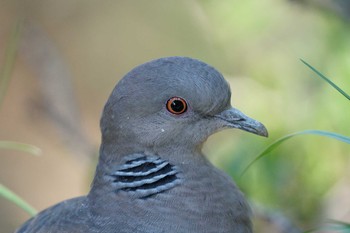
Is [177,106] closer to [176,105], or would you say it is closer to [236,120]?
[176,105]

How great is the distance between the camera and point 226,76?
6281mm

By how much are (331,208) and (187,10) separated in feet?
8.13

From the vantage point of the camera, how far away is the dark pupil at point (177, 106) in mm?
3658

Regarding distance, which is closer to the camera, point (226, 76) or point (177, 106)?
point (177, 106)

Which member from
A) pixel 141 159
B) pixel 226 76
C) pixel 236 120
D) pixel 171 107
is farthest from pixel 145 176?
pixel 226 76

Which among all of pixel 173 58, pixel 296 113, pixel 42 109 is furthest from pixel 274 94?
pixel 173 58

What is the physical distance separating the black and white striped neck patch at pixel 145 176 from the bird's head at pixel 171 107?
0.19ft

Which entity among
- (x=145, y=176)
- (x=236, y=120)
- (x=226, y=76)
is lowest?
(x=145, y=176)

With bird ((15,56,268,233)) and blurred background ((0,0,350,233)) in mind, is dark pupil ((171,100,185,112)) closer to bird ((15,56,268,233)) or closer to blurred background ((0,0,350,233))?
bird ((15,56,268,233))

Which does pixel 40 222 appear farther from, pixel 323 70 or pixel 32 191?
pixel 32 191

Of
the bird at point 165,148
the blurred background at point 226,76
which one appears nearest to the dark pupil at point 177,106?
the bird at point 165,148

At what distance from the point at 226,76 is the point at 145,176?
2706 millimetres

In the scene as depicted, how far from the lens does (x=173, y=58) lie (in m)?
3.71

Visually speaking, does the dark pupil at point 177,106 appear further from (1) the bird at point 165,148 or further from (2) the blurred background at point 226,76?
(2) the blurred background at point 226,76
